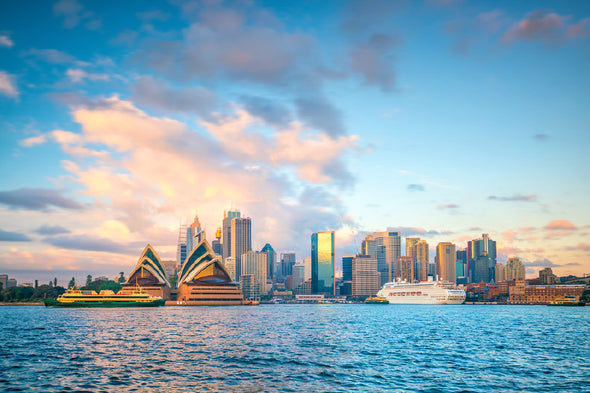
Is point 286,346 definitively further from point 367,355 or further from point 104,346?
point 104,346

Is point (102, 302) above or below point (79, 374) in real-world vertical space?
below

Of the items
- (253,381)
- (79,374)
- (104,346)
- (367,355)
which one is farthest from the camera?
(104,346)

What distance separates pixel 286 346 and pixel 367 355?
10.4 m

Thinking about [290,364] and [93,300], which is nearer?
[290,364]

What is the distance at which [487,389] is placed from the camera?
99.4ft

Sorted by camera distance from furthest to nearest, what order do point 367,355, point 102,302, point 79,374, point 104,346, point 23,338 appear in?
1. point 102,302
2. point 23,338
3. point 104,346
4. point 367,355
5. point 79,374

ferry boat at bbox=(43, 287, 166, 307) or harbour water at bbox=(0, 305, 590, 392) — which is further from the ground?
harbour water at bbox=(0, 305, 590, 392)

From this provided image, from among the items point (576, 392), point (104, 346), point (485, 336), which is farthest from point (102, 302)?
point (576, 392)

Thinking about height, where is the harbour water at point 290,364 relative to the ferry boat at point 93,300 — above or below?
above

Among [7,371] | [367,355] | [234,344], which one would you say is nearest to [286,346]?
[234,344]

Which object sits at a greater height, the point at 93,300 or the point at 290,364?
the point at 290,364

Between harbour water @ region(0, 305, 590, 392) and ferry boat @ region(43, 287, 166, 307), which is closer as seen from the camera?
harbour water @ region(0, 305, 590, 392)

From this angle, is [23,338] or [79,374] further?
[23,338]

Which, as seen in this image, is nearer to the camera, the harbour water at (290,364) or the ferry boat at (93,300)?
the harbour water at (290,364)
